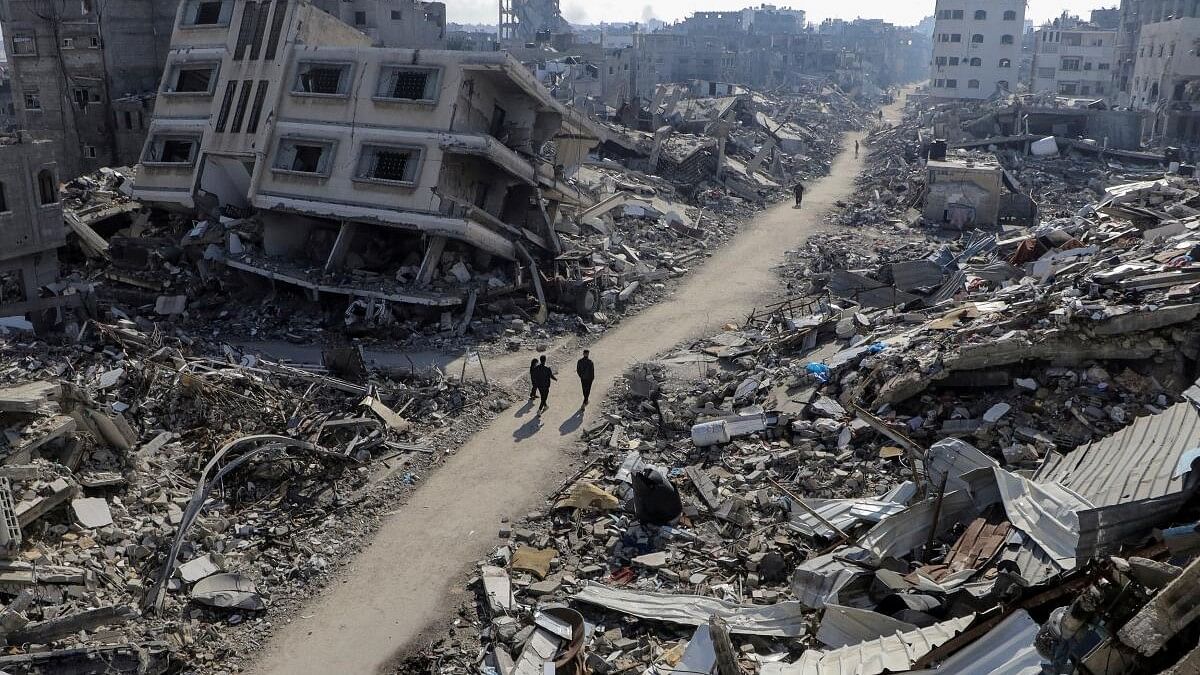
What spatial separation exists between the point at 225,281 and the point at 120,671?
52.0ft

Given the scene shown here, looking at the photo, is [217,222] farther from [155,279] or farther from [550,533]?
[550,533]

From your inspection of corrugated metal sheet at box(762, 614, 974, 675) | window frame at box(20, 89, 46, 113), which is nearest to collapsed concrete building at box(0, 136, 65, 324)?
window frame at box(20, 89, 46, 113)

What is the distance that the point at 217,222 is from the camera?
86.4ft

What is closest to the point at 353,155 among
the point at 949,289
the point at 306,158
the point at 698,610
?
the point at 306,158

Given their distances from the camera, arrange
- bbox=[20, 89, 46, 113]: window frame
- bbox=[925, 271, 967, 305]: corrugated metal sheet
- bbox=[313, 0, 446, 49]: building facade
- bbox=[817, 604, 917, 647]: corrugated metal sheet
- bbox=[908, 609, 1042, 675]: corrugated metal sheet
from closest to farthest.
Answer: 1. bbox=[908, 609, 1042, 675]: corrugated metal sheet
2. bbox=[817, 604, 917, 647]: corrugated metal sheet
3. bbox=[925, 271, 967, 305]: corrugated metal sheet
4. bbox=[20, 89, 46, 113]: window frame
5. bbox=[313, 0, 446, 49]: building facade

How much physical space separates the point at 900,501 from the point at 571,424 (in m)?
6.73

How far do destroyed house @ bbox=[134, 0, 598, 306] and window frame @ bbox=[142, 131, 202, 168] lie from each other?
4 centimetres

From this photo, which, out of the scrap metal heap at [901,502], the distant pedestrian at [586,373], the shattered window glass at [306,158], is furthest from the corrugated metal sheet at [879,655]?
the shattered window glass at [306,158]

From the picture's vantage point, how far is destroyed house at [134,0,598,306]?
2384 cm

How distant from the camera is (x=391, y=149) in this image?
24.4 meters

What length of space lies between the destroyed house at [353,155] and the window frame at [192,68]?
0.14ft

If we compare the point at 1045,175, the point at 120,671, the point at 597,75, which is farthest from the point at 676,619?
the point at 597,75

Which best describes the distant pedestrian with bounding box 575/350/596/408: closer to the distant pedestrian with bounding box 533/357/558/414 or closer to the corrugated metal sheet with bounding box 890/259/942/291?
the distant pedestrian with bounding box 533/357/558/414

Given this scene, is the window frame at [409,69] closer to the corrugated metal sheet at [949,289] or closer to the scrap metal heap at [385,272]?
the scrap metal heap at [385,272]
